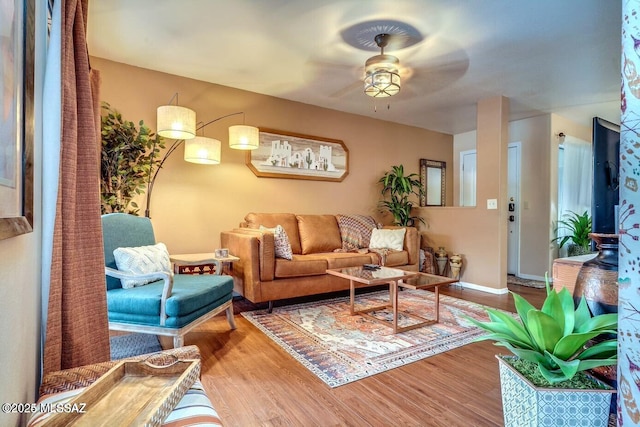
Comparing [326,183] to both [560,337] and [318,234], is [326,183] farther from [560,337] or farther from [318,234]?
[560,337]

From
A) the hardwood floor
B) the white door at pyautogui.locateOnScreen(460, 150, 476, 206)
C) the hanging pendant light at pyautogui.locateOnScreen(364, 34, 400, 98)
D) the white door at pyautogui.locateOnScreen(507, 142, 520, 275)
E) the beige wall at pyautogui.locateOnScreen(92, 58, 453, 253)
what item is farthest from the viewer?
the white door at pyautogui.locateOnScreen(460, 150, 476, 206)

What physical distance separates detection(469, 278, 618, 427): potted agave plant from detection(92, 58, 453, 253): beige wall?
326cm

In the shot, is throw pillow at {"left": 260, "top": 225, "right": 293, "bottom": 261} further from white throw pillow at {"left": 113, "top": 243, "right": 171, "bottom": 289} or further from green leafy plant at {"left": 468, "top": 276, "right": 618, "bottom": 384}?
green leafy plant at {"left": 468, "top": 276, "right": 618, "bottom": 384}

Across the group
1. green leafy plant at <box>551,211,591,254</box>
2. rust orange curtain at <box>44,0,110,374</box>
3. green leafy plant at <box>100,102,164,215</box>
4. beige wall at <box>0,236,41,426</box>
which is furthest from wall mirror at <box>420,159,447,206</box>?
beige wall at <box>0,236,41,426</box>

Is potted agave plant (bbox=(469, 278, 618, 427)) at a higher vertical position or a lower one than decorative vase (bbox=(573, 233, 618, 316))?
lower

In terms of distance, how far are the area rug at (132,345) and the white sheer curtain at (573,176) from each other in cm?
546

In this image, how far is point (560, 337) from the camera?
74 cm

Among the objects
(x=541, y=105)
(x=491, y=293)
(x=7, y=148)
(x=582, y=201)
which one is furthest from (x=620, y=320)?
(x=582, y=201)

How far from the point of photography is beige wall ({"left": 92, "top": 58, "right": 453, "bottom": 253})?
127 inches

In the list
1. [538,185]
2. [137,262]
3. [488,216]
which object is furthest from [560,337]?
[538,185]

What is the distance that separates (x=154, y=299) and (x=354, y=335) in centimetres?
145

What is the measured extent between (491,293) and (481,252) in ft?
1.71

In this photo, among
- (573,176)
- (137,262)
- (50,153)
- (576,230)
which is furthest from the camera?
(573,176)

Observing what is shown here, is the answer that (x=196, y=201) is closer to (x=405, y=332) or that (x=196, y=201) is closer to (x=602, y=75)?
(x=405, y=332)
